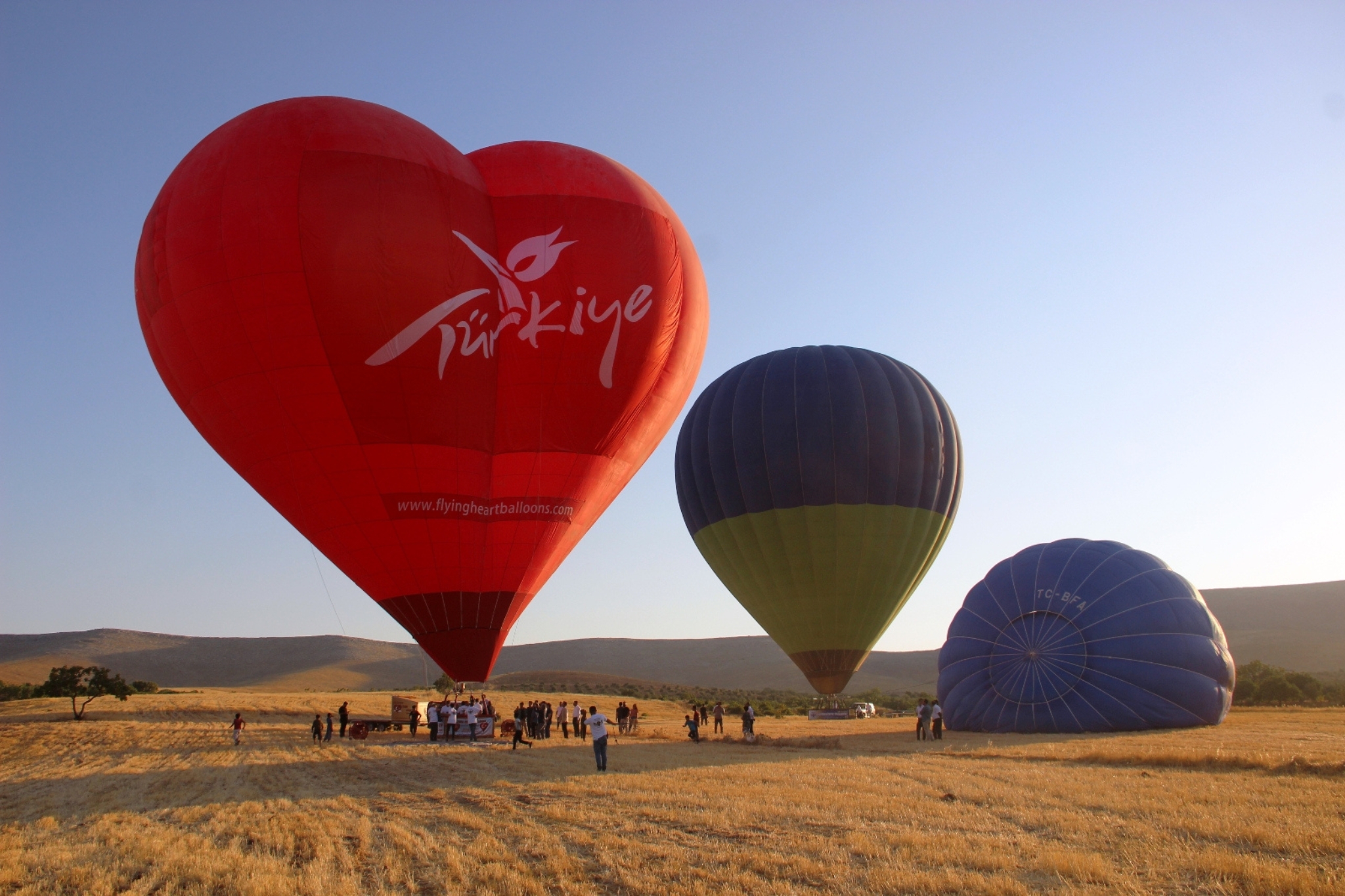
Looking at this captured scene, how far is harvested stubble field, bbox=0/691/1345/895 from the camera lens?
19.8 ft

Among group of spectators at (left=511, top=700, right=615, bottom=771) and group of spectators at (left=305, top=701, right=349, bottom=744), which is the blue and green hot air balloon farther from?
group of spectators at (left=305, top=701, right=349, bottom=744)

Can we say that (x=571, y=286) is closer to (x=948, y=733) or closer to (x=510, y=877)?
(x=510, y=877)

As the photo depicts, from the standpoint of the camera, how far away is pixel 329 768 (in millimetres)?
14039

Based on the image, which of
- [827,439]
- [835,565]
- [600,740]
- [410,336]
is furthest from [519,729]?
[827,439]

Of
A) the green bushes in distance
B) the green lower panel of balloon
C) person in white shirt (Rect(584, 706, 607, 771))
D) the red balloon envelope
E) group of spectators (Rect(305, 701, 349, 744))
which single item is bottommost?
the green bushes in distance

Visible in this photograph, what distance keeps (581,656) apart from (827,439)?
9849 cm

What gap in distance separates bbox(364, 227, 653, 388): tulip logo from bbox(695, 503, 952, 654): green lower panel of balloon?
1002 cm

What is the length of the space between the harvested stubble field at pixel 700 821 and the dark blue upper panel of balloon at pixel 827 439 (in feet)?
32.0

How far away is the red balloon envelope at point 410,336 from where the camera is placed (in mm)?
15570

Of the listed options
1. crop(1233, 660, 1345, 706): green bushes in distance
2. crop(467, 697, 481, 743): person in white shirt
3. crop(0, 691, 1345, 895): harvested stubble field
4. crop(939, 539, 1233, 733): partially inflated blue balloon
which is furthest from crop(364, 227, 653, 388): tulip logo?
crop(1233, 660, 1345, 706): green bushes in distance

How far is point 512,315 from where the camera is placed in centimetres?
1639

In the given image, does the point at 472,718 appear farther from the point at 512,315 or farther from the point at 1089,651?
the point at 1089,651

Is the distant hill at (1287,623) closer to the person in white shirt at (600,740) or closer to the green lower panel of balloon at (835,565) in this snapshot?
the green lower panel of balloon at (835,565)

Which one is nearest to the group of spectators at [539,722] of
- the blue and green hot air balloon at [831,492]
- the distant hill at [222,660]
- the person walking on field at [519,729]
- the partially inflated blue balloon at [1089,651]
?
the person walking on field at [519,729]
